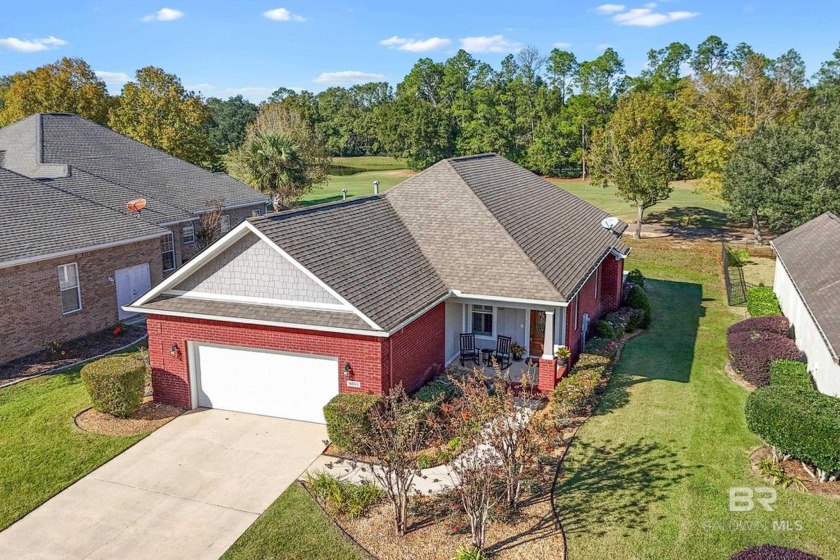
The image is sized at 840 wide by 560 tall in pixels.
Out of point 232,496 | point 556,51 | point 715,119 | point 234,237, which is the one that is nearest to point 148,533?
point 232,496

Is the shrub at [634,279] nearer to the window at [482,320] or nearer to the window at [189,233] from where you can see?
the window at [482,320]

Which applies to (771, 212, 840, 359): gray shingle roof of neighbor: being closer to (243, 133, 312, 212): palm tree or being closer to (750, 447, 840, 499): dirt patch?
(750, 447, 840, 499): dirt patch

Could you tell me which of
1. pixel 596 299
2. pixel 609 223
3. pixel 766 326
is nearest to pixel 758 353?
pixel 766 326

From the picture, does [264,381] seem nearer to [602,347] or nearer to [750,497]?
[602,347]

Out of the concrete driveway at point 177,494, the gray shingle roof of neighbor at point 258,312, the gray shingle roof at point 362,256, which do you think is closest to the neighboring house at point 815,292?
the gray shingle roof at point 362,256

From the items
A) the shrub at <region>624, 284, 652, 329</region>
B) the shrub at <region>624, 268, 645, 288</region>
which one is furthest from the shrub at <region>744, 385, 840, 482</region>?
the shrub at <region>624, 268, 645, 288</region>

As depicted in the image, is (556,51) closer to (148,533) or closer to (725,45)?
(725,45)
